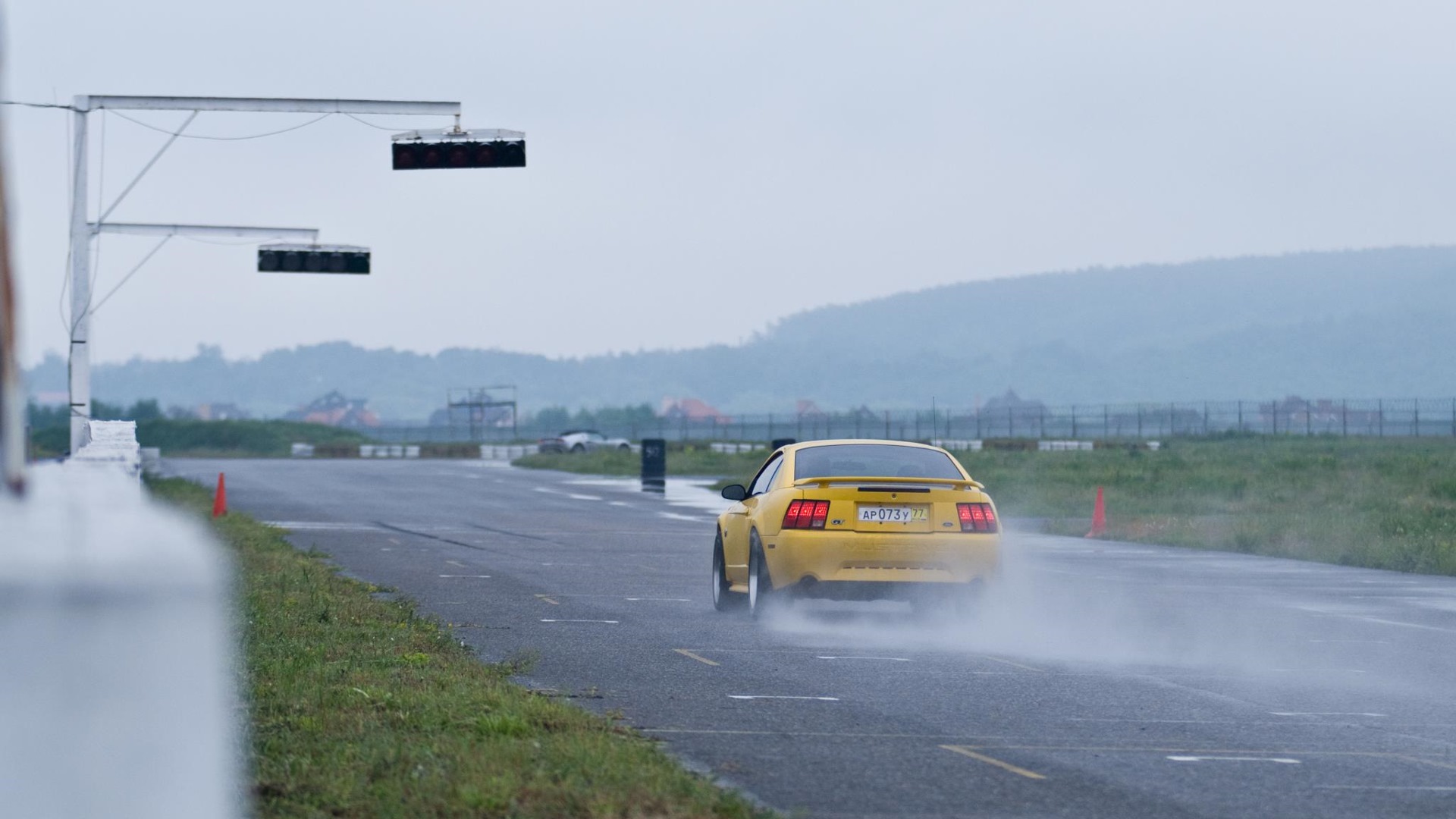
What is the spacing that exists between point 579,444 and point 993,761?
278ft

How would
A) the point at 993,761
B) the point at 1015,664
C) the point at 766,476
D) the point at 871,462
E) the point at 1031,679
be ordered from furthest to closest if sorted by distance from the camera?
the point at 766,476, the point at 871,462, the point at 1015,664, the point at 1031,679, the point at 993,761

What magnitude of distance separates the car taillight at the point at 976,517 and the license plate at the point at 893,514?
31cm

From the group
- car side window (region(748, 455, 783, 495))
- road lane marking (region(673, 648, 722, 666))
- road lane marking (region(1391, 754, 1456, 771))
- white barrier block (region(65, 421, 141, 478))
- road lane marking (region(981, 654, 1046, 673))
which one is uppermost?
white barrier block (region(65, 421, 141, 478))

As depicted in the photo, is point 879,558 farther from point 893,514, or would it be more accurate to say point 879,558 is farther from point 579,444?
point 579,444

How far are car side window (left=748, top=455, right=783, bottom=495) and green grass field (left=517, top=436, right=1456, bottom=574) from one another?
381 inches

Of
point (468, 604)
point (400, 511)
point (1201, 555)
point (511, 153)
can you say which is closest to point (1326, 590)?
point (1201, 555)

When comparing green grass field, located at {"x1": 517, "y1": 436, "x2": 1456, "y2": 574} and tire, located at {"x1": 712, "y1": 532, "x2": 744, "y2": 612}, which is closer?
tire, located at {"x1": 712, "y1": 532, "x2": 744, "y2": 612}

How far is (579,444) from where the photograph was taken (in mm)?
92375

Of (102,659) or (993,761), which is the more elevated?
(102,659)

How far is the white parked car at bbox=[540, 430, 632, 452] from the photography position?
3615 inches

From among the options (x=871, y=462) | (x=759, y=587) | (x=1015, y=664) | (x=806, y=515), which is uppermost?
(x=871, y=462)

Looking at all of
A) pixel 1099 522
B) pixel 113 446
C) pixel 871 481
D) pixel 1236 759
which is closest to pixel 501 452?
pixel 1099 522

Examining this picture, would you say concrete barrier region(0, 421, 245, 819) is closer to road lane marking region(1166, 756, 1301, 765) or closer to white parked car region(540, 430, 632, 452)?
road lane marking region(1166, 756, 1301, 765)

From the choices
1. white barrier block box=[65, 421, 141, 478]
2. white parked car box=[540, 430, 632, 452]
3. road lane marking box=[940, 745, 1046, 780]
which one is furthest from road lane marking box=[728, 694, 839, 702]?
white parked car box=[540, 430, 632, 452]
